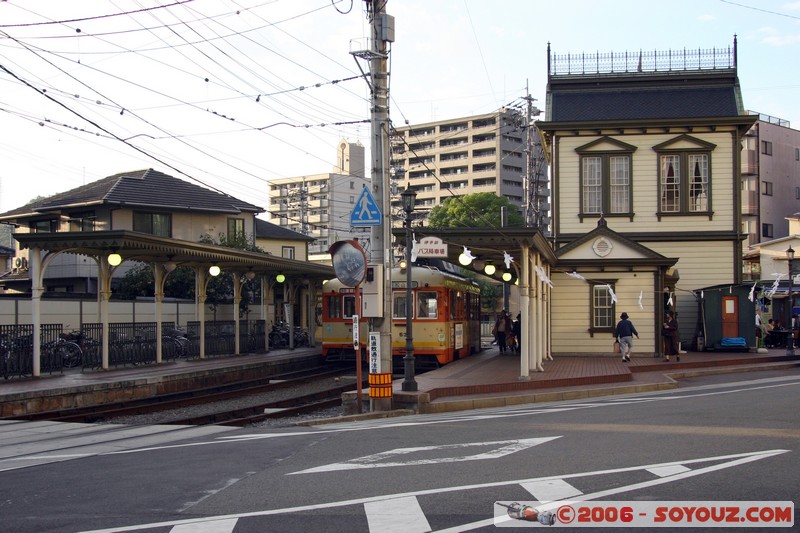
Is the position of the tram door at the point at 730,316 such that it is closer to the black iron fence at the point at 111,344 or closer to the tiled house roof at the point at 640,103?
the tiled house roof at the point at 640,103

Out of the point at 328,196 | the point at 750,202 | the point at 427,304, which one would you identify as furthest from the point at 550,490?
the point at 328,196

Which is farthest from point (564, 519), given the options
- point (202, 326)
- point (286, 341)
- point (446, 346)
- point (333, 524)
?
point (286, 341)

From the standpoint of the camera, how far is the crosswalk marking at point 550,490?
725 centimetres

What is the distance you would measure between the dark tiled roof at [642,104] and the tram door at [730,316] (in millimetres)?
7475

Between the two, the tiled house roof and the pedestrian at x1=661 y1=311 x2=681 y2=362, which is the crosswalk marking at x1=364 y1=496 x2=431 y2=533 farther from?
the tiled house roof

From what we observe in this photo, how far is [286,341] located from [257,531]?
30.9 m

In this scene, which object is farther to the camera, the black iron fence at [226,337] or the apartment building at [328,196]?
the apartment building at [328,196]

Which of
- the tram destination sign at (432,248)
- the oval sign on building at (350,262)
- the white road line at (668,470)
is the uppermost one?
the tram destination sign at (432,248)

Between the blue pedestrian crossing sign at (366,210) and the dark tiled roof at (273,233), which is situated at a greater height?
the dark tiled roof at (273,233)

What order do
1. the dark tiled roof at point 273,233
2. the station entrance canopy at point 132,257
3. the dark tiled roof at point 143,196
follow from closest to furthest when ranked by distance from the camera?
1. the station entrance canopy at point 132,257
2. the dark tiled roof at point 143,196
3. the dark tiled roof at point 273,233

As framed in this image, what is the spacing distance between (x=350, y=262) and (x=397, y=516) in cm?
852

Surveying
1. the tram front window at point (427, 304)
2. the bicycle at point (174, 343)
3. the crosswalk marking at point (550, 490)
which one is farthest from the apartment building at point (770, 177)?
the crosswalk marking at point (550, 490)

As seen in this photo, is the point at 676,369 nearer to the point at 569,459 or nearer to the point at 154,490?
the point at 569,459

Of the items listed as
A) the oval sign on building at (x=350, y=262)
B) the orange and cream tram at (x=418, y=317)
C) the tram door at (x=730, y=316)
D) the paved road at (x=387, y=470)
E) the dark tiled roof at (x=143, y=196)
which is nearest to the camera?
the paved road at (x=387, y=470)
